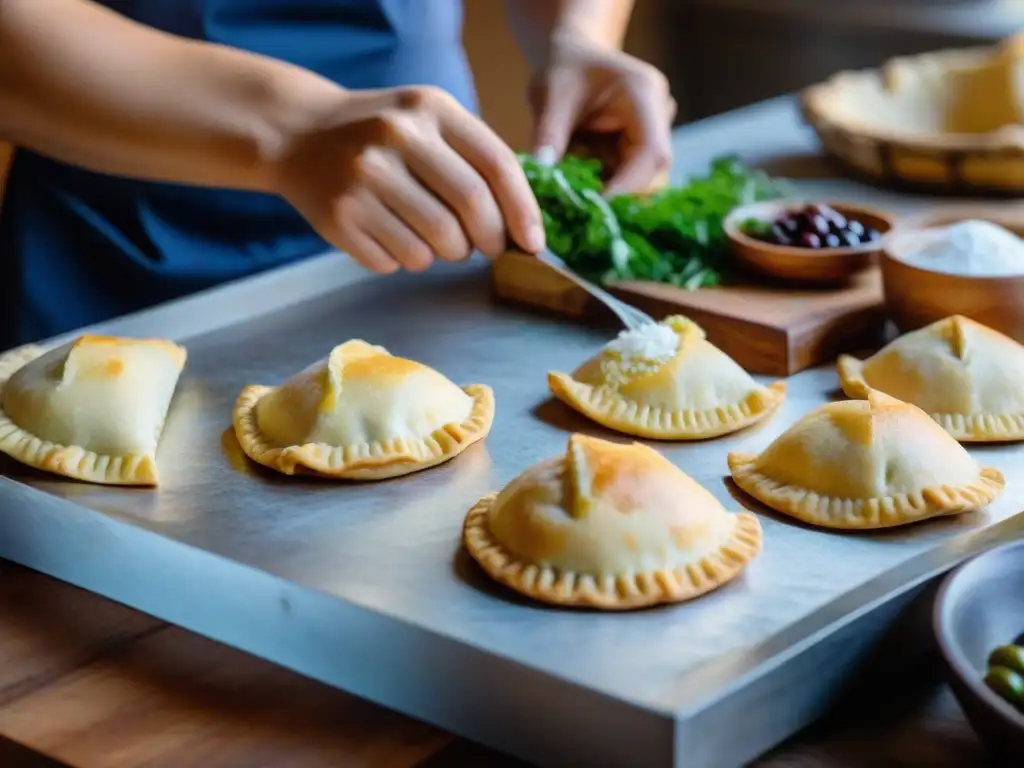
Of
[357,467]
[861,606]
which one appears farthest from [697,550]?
[357,467]

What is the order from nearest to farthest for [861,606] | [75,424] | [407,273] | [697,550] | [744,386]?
[861,606] → [697,550] → [75,424] → [744,386] → [407,273]

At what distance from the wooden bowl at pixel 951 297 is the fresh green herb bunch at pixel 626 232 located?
0.30m

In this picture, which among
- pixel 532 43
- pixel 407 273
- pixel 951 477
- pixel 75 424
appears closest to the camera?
pixel 951 477

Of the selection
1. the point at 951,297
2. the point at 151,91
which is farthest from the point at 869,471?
the point at 151,91

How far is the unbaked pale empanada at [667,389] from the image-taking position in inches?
71.6

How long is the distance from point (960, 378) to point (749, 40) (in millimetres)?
3316

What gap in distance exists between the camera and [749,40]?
489cm

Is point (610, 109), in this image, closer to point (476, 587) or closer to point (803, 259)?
point (803, 259)

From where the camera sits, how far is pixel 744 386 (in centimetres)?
188

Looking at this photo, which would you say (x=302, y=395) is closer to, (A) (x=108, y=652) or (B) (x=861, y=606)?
(A) (x=108, y=652)

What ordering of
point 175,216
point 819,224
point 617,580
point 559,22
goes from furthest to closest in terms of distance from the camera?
point 559,22 → point 175,216 → point 819,224 → point 617,580

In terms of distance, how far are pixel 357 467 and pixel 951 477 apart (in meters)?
0.70

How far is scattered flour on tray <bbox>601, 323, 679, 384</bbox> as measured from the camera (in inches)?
73.5

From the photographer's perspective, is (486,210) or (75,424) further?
(486,210)
